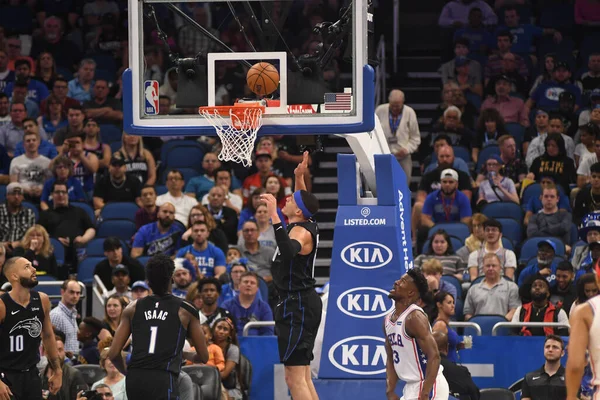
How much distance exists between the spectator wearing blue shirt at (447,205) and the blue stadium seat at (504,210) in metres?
0.30

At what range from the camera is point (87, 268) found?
14852mm

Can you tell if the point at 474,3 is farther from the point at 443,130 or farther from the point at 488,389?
the point at 488,389

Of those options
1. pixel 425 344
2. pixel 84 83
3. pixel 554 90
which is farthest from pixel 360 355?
pixel 84 83

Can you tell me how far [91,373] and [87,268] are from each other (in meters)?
2.81

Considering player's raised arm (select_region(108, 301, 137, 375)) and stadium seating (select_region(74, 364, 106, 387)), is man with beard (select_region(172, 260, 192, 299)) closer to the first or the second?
stadium seating (select_region(74, 364, 106, 387))

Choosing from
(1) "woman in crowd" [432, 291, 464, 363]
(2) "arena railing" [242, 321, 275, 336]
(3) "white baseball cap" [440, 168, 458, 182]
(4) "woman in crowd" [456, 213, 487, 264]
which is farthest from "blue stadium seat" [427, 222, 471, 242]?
(2) "arena railing" [242, 321, 275, 336]

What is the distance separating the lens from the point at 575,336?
730cm

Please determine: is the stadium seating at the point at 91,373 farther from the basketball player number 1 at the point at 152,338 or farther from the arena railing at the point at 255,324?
the basketball player number 1 at the point at 152,338

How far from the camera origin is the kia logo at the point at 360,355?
11.2 metres

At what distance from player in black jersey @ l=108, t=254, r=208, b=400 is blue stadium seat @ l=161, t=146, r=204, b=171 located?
8.43 metres

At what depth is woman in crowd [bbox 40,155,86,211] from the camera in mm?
15992

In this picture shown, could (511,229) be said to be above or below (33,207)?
below

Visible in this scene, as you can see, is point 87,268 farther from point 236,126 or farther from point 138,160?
point 236,126

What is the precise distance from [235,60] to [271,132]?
38.4 inches
